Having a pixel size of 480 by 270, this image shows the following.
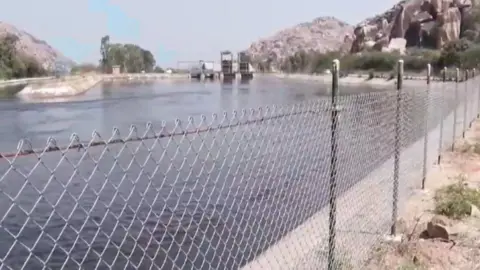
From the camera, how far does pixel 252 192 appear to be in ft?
34.2

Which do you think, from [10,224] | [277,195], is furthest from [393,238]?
[10,224]

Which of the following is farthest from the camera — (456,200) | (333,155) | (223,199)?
(223,199)

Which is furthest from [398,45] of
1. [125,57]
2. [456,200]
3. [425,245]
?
[425,245]

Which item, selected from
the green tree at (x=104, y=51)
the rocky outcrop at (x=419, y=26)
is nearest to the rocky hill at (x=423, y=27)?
the rocky outcrop at (x=419, y=26)

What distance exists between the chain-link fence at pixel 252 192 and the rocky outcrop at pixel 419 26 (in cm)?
11734

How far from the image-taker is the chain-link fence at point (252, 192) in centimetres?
402

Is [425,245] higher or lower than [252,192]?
higher

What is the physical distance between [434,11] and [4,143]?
132 metres

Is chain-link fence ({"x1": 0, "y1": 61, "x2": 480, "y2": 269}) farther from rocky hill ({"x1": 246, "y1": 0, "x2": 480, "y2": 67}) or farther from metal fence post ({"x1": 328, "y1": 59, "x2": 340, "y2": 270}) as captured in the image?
rocky hill ({"x1": 246, "y1": 0, "x2": 480, "y2": 67})

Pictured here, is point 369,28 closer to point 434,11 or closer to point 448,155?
point 434,11

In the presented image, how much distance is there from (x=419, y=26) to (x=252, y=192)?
14029 cm

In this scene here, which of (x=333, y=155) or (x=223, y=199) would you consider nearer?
(x=333, y=155)

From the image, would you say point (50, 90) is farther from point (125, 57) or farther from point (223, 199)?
point (125, 57)

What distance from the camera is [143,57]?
186125 mm
